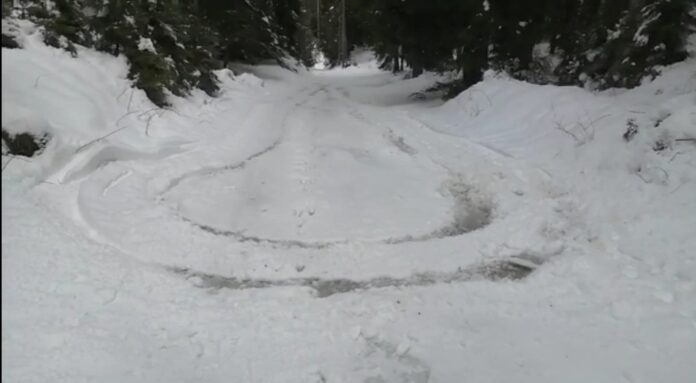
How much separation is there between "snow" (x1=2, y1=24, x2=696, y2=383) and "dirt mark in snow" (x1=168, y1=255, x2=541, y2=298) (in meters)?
0.02

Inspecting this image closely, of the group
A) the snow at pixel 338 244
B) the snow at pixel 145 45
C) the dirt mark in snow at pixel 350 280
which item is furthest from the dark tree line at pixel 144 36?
the dirt mark in snow at pixel 350 280

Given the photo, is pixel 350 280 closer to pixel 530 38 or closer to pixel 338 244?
pixel 338 244

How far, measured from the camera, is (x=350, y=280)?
4.35 metres

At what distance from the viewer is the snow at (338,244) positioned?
332 centimetres

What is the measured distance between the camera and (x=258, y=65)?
2102 centimetres

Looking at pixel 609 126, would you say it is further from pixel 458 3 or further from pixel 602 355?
pixel 458 3

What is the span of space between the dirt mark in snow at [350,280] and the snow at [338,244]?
0.02 metres

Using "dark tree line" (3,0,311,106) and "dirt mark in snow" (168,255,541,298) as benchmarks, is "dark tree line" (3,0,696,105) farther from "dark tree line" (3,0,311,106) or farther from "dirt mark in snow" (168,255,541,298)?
"dirt mark in snow" (168,255,541,298)

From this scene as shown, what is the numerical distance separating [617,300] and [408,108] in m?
9.49

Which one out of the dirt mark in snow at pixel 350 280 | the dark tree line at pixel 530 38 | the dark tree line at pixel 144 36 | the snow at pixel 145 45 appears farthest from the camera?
the snow at pixel 145 45

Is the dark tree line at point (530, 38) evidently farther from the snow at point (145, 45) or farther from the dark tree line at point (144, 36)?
the snow at point (145, 45)

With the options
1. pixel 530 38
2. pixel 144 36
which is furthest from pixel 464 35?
pixel 144 36

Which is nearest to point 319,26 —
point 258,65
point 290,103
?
point 258,65

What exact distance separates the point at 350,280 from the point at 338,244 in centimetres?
70
